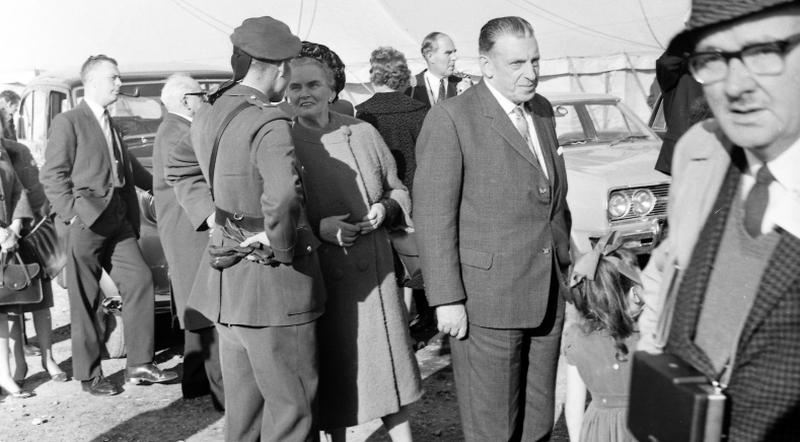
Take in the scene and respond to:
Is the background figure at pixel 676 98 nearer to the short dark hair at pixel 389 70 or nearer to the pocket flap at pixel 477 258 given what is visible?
the pocket flap at pixel 477 258

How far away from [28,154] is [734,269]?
5.94 metres

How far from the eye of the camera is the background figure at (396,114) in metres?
6.36

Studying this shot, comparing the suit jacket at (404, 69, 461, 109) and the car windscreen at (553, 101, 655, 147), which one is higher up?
the suit jacket at (404, 69, 461, 109)

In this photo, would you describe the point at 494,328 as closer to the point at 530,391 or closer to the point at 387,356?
the point at 530,391

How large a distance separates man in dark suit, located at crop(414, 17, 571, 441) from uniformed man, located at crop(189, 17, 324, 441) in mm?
508

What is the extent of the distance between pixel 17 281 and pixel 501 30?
392 centimetres

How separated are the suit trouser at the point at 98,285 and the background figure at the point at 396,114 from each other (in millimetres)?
1716

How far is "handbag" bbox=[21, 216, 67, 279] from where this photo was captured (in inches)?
257

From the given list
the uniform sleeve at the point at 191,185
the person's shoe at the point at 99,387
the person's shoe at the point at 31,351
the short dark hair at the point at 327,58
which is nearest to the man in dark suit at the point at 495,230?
the short dark hair at the point at 327,58

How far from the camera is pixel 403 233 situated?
15.0 feet

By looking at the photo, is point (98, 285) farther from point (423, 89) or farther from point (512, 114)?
point (512, 114)

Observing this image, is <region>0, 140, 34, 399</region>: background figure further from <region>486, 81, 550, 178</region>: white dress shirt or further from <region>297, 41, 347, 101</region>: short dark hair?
<region>486, 81, 550, 178</region>: white dress shirt

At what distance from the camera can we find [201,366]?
20.1 ft

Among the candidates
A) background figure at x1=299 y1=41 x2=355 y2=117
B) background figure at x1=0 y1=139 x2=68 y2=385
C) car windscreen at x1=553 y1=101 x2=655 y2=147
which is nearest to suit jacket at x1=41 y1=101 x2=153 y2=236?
background figure at x1=0 y1=139 x2=68 y2=385
